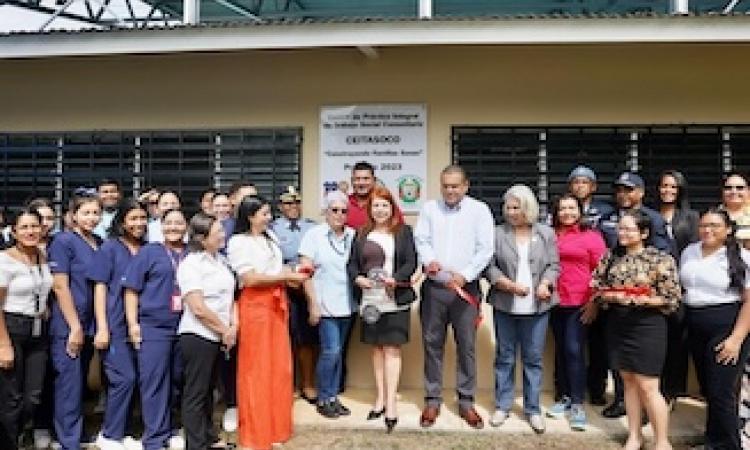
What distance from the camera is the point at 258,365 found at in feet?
15.9

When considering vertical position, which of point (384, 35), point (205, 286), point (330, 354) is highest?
point (384, 35)

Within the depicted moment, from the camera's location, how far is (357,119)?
21.4ft

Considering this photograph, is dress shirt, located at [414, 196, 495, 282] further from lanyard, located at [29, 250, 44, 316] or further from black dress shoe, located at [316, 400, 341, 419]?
lanyard, located at [29, 250, 44, 316]

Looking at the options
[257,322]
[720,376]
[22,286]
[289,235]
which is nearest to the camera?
[22,286]

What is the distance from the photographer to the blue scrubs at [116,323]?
4.79 meters

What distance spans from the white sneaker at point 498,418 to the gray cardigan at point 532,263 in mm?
778

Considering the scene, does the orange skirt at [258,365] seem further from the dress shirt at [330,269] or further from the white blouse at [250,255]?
the dress shirt at [330,269]

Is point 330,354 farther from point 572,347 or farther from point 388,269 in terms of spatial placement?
point 572,347

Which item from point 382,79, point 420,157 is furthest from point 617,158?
point 382,79

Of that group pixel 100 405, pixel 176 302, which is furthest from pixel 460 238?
pixel 100 405

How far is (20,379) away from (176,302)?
105cm

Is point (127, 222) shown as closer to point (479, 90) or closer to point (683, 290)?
point (479, 90)

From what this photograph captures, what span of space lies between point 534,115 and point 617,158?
83 cm

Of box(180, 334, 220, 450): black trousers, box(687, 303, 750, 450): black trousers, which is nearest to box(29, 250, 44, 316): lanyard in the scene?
box(180, 334, 220, 450): black trousers
